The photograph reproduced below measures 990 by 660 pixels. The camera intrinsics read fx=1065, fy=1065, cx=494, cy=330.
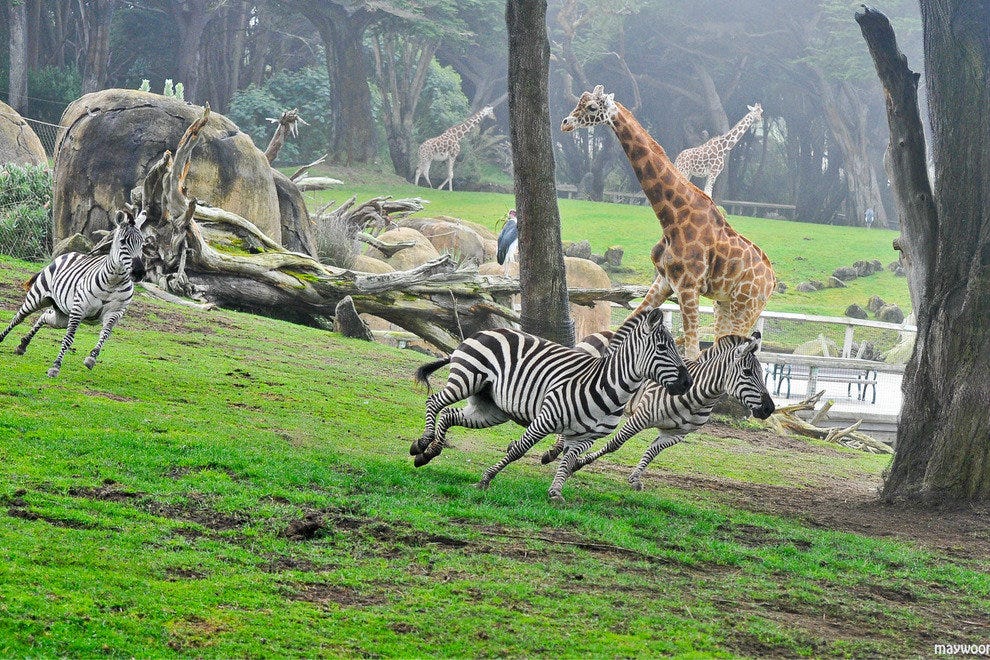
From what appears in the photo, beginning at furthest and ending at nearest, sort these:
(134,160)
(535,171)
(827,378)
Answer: (827,378) → (134,160) → (535,171)

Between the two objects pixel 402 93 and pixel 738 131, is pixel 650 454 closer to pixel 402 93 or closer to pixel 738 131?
pixel 738 131

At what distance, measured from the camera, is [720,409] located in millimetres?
14156

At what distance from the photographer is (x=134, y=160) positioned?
1622 cm

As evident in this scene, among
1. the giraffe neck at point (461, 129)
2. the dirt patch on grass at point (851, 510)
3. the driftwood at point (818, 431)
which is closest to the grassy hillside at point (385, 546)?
the dirt patch on grass at point (851, 510)

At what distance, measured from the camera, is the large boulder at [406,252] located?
2225 cm

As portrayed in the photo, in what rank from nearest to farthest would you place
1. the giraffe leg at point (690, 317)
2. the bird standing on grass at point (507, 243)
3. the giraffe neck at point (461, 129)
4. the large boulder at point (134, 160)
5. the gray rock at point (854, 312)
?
1. the giraffe leg at point (690, 317)
2. the large boulder at point (134, 160)
3. the bird standing on grass at point (507, 243)
4. the gray rock at point (854, 312)
5. the giraffe neck at point (461, 129)

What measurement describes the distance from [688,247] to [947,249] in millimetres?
3300

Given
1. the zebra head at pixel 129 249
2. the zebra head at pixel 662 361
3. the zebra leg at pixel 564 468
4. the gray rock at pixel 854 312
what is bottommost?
the gray rock at pixel 854 312

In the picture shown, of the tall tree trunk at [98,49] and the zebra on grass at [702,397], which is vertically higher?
the tall tree trunk at [98,49]

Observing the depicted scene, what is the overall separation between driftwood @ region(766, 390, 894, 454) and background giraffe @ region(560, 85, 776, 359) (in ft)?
10.1

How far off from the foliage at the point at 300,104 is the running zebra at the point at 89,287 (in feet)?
103

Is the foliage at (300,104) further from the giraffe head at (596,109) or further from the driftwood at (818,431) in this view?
the giraffe head at (596,109)

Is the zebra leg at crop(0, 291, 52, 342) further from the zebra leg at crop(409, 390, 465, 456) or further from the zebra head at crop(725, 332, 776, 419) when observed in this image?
the zebra head at crop(725, 332, 776, 419)

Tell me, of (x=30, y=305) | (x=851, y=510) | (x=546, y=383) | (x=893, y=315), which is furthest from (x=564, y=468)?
(x=893, y=315)
